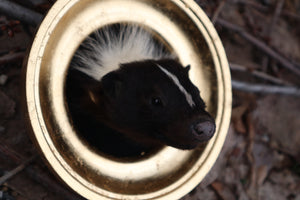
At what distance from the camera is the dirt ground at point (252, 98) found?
83.3 inches

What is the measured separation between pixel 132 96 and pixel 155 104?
17cm

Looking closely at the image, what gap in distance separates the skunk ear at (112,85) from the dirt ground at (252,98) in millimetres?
638

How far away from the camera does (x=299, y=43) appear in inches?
138

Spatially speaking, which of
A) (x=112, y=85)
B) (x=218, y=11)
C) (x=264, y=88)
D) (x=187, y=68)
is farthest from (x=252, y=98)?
(x=112, y=85)

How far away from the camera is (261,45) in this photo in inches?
122

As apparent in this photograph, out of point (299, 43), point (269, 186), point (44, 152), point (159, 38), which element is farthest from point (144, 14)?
point (299, 43)

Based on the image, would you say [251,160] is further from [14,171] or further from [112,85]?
[14,171]

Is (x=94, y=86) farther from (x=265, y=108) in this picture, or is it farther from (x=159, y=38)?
(x=265, y=108)

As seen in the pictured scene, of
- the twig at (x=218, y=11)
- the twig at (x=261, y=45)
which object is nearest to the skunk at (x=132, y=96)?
the twig at (x=218, y=11)

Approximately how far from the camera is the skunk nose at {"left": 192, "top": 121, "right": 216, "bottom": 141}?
166 cm

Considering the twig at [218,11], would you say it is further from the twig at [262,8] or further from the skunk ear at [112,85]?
the skunk ear at [112,85]

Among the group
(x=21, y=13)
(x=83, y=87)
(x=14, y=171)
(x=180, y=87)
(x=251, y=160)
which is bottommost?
(x=251, y=160)

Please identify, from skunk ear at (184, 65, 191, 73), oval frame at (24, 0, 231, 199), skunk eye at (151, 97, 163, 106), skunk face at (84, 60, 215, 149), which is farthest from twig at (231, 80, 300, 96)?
skunk eye at (151, 97, 163, 106)

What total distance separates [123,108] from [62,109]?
0.36 metres
